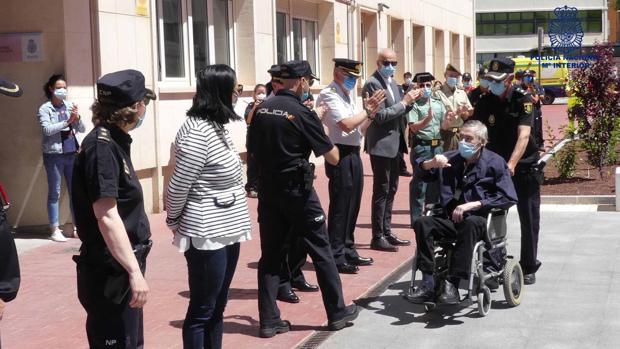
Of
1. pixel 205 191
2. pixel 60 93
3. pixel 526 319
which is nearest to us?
pixel 205 191

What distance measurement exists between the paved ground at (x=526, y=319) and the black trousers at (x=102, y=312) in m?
2.22

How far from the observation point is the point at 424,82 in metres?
10.8

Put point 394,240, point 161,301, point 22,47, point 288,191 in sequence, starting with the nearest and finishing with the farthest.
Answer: point 288,191, point 161,301, point 394,240, point 22,47

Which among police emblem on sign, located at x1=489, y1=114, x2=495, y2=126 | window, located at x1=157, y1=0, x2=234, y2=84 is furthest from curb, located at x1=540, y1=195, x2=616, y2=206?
window, located at x1=157, y1=0, x2=234, y2=84

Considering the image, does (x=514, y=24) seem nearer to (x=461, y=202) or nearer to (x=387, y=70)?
(x=387, y=70)

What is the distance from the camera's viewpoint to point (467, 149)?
7207 mm

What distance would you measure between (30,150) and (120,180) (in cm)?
725

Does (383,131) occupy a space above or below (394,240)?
above

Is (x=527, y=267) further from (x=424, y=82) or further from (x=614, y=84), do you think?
(x=614, y=84)

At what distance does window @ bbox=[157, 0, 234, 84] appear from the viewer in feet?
45.4

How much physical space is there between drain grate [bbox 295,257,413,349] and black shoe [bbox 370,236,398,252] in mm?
416

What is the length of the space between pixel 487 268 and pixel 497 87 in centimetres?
171

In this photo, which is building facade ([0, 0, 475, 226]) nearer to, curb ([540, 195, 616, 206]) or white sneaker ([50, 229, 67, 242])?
white sneaker ([50, 229, 67, 242])

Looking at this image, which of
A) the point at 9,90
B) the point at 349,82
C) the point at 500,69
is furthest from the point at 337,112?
the point at 9,90
